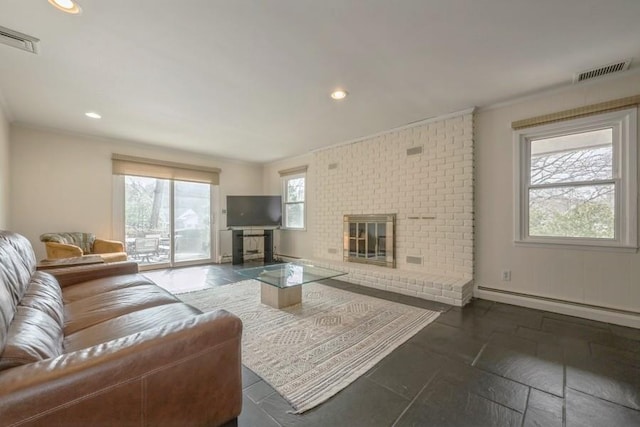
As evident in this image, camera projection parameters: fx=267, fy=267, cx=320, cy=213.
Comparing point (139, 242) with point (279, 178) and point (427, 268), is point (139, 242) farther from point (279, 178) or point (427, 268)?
point (427, 268)

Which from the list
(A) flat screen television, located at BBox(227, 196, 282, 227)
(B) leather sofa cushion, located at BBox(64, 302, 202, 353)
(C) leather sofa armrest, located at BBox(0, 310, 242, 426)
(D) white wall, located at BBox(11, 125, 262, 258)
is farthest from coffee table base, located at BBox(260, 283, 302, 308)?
(D) white wall, located at BBox(11, 125, 262, 258)

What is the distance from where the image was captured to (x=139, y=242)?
4.69 meters

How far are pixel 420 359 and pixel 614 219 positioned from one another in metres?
2.35

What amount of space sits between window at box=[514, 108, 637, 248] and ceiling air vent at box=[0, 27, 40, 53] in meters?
4.40

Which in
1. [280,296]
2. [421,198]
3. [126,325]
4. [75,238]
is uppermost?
[421,198]

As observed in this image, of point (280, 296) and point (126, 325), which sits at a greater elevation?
point (126, 325)

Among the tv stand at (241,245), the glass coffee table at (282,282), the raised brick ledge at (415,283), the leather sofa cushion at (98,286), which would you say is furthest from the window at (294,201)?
the leather sofa cushion at (98,286)

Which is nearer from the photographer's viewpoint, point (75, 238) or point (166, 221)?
point (75, 238)

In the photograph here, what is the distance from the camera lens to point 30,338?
954 millimetres

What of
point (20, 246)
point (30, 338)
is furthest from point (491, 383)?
point (20, 246)

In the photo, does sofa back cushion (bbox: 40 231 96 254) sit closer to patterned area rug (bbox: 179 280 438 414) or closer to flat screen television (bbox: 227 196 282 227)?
patterned area rug (bbox: 179 280 438 414)

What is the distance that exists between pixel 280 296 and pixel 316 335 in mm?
707

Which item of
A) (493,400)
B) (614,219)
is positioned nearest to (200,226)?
(493,400)

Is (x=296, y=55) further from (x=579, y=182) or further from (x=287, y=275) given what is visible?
(x=579, y=182)
